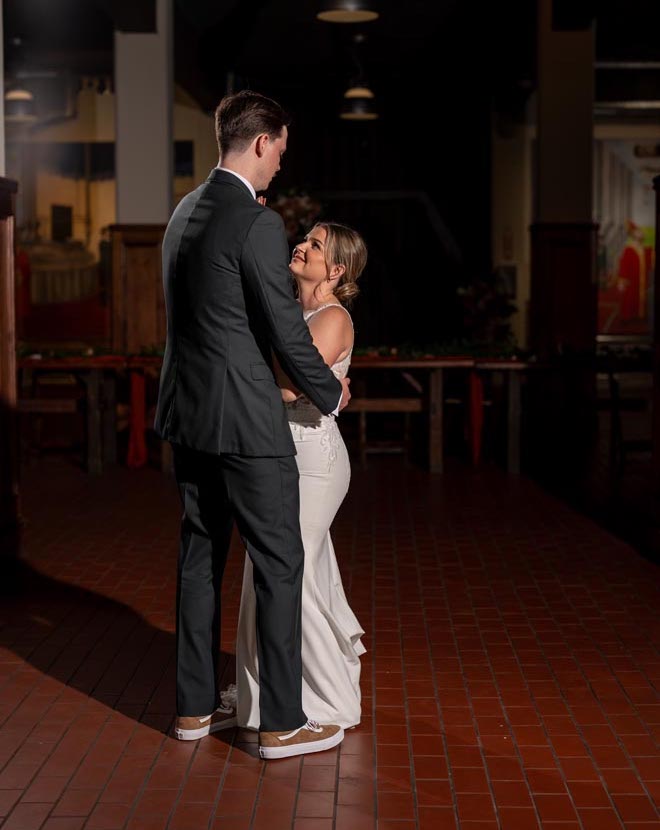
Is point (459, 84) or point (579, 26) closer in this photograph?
point (579, 26)

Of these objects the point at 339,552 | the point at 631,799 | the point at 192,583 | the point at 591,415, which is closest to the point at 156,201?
the point at 591,415

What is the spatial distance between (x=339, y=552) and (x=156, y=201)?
5.35 meters

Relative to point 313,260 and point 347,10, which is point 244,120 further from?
point 347,10

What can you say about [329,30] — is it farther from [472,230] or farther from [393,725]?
[393,725]

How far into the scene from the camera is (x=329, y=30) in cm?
1545

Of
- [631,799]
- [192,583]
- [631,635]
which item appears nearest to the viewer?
[631,799]

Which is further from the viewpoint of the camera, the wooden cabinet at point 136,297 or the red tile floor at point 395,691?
the wooden cabinet at point 136,297

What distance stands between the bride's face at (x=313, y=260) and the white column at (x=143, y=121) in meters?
7.65

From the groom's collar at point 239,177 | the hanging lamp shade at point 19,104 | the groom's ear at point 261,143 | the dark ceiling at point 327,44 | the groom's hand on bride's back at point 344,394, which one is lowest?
the groom's hand on bride's back at point 344,394

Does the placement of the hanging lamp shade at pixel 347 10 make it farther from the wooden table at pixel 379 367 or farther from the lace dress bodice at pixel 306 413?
the lace dress bodice at pixel 306 413

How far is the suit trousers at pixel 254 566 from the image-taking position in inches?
150

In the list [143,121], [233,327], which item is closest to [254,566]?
[233,327]

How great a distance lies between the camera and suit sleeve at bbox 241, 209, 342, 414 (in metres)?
3.65

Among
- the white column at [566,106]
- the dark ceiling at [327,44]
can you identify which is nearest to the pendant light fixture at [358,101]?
the dark ceiling at [327,44]
